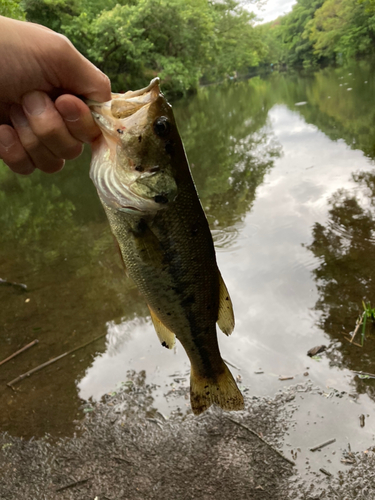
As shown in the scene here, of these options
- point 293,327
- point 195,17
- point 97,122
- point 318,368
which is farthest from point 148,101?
point 195,17

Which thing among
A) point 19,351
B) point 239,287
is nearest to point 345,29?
point 239,287

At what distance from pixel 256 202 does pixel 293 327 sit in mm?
4065

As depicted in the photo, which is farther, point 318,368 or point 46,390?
point 46,390

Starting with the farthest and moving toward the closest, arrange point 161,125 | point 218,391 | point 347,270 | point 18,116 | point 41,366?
1. point 347,270
2. point 41,366
3. point 218,391
4. point 18,116
5. point 161,125

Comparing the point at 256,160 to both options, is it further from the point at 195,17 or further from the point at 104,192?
the point at 195,17

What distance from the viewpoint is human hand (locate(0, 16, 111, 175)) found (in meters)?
1.66

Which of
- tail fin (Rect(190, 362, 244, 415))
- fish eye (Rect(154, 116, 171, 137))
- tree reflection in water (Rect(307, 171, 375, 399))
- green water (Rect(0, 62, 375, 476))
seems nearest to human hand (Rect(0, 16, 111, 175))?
fish eye (Rect(154, 116, 171, 137))

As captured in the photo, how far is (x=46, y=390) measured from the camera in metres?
3.95

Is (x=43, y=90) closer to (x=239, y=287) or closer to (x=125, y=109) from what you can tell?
(x=125, y=109)

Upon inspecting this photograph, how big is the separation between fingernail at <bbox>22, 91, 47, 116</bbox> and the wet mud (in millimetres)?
2800

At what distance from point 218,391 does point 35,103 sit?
6.72 feet

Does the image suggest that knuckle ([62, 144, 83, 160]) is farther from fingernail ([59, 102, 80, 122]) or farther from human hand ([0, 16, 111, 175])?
fingernail ([59, 102, 80, 122])

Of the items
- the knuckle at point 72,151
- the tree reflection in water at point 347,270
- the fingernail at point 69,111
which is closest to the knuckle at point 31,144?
the knuckle at point 72,151

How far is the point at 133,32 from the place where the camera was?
2414 cm
